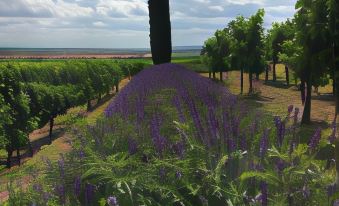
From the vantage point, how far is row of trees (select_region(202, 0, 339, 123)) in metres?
17.4

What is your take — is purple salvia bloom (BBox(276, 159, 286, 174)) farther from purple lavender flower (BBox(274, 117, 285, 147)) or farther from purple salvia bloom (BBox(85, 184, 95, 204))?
purple salvia bloom (BBox(85, 184, 95, 204))

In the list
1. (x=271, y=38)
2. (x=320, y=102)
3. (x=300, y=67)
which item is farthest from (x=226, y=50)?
(x=300, y=67)

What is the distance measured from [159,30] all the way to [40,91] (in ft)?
52.0

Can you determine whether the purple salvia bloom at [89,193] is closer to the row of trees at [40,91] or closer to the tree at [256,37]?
the row of trees at [40,91]

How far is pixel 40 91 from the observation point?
31484mm

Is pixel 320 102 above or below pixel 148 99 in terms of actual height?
below

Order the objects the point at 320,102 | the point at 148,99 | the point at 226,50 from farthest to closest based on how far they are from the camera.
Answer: the point at 226,50 → the point at 320,102 → the point at 148,99

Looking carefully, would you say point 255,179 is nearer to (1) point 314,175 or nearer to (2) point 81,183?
(1) point 314,175

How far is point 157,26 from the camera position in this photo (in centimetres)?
1803

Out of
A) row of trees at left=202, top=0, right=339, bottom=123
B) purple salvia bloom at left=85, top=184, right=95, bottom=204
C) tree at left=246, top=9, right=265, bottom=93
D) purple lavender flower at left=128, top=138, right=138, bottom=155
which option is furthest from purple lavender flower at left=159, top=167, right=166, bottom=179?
tree at left=246, top=9, right=265, bottom=93

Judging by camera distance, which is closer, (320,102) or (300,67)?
(300,67)

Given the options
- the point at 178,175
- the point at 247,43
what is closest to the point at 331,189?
the point at 178,175

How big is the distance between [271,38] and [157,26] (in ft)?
122

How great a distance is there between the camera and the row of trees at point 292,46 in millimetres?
17391
